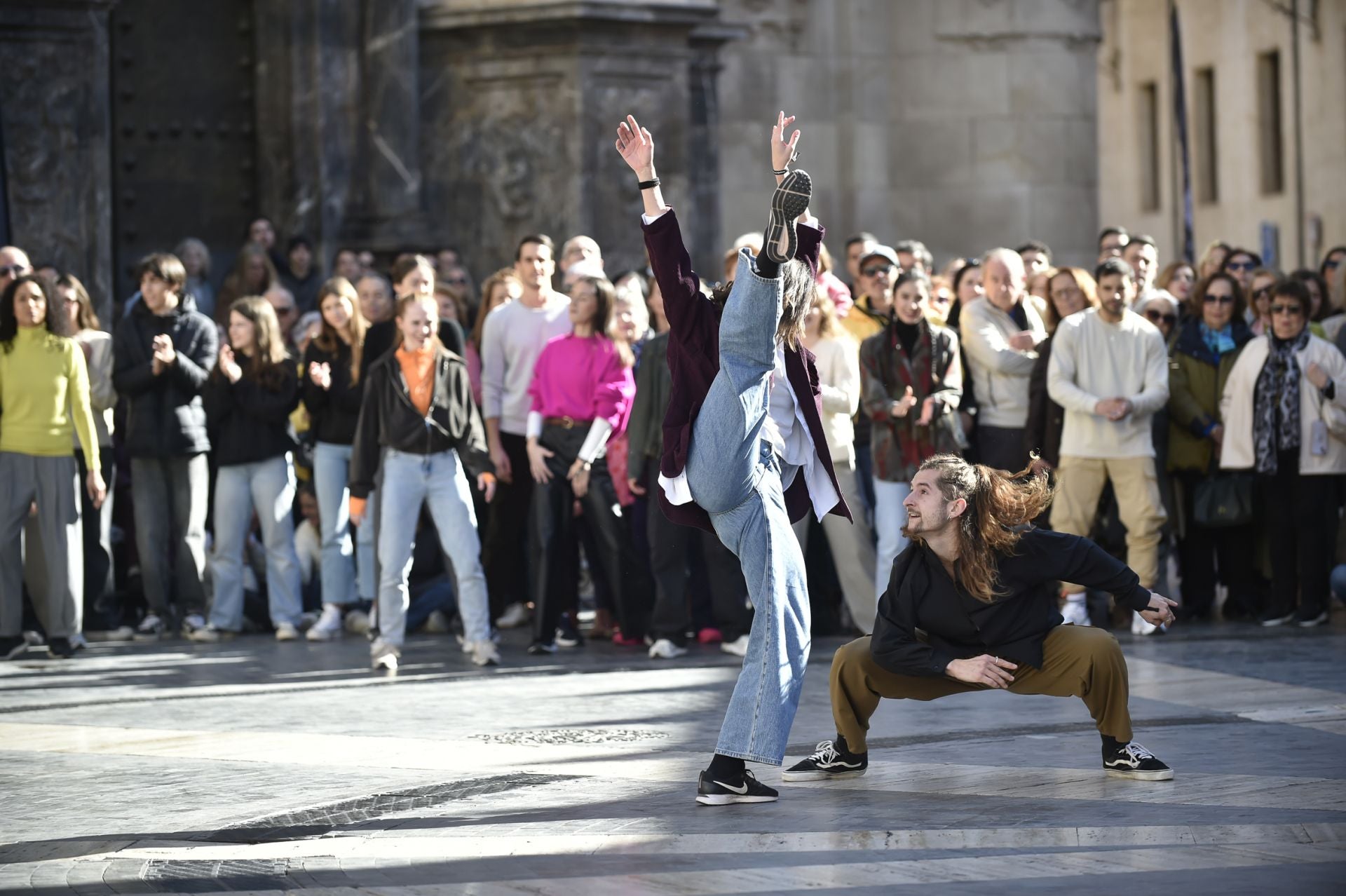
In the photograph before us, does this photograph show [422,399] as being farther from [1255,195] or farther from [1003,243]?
[1255,195]

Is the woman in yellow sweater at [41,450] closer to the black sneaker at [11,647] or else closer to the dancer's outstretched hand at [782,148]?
the black sneaker at [11,647]

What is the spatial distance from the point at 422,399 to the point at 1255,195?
3068 centimetres

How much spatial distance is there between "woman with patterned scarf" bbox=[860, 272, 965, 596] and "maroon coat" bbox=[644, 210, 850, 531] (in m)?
4.64

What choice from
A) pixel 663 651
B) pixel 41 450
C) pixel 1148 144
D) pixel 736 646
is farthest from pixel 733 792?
pixel 1148 144

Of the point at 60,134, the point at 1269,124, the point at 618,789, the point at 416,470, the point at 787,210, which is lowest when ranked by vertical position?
the point at 618,789

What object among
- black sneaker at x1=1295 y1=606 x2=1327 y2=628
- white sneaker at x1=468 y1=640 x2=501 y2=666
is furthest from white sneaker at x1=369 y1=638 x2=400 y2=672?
black sneaker at x1=1295 y1=606 x2=1327 y2=628

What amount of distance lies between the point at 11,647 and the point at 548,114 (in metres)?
5.86

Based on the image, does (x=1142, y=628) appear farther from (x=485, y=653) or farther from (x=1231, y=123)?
(x=1231, y=123)

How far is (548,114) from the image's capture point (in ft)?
55.1

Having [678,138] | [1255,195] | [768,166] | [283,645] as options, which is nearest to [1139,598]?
[283,645]

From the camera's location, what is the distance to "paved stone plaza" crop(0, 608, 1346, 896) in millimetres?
6914

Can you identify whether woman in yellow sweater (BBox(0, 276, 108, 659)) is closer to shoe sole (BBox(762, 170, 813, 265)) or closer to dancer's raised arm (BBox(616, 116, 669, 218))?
dancer's raised arm (BBox(616, 116, 669, 218))

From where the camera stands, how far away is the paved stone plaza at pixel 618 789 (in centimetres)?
691

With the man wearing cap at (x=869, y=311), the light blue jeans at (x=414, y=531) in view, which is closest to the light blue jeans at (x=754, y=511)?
the light blue jeans at (x=414, y=531)
